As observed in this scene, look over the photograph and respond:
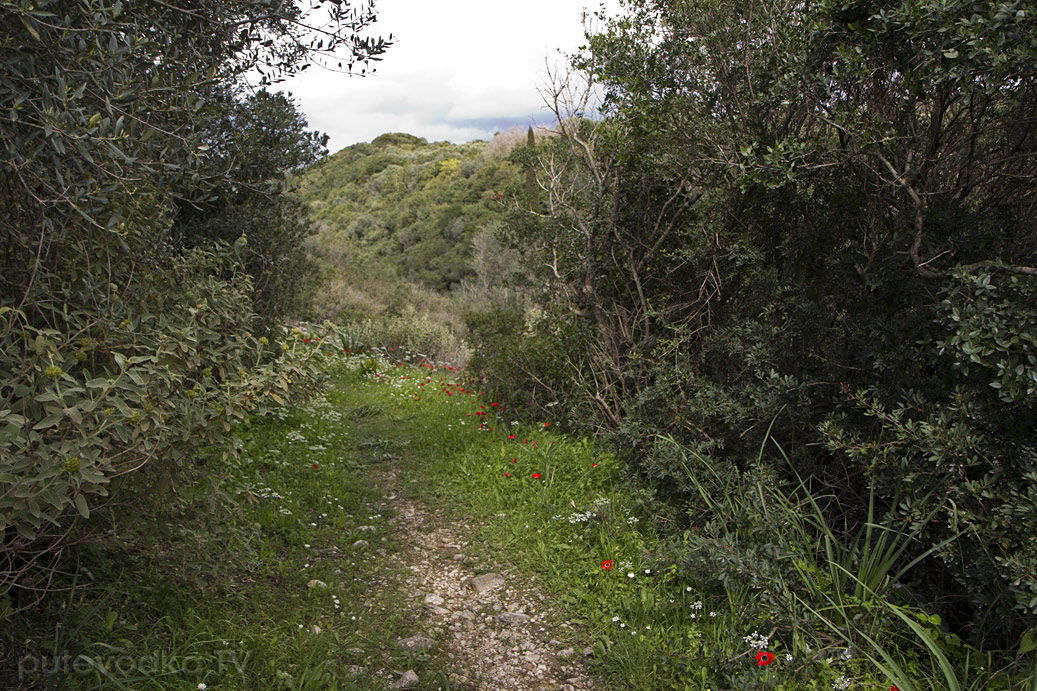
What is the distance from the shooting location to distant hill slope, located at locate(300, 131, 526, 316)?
2195 cm

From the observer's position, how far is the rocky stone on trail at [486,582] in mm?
4099

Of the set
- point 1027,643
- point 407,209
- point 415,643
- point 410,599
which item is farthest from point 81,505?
point 407,209

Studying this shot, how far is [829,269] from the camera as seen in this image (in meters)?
4.09

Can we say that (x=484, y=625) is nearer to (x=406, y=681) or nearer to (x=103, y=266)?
(x=406, y=681)

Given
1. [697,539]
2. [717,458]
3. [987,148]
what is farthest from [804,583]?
[987,148]

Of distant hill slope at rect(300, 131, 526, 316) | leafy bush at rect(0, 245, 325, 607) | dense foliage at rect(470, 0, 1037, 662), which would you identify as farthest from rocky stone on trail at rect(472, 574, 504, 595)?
distant hill slope at rect(300, 131, 526, 316)

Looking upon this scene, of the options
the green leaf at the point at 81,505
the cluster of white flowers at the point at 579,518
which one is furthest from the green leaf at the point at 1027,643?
the green leaf at the point at 81,505

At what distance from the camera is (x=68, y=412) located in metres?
2.05

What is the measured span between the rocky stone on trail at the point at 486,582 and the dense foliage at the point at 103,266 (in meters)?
1.85

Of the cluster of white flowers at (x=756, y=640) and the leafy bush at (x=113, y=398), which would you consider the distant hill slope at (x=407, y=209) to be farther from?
the cluster of white flowers at (x=756, y=640)

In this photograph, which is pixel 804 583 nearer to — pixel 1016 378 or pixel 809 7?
pixel 1016 378

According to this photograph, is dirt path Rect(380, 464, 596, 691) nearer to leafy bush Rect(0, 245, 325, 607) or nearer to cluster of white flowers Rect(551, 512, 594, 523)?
cluster of white flowers Rect(551, 512, 594, 523)

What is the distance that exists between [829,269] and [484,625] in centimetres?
299

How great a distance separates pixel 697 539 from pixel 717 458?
871mm
